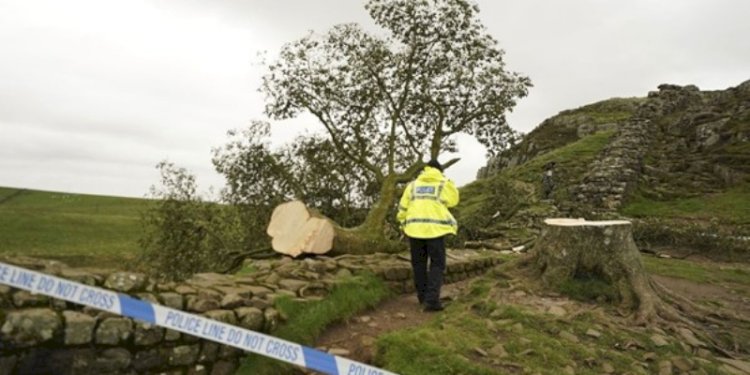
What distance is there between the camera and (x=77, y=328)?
4875mm

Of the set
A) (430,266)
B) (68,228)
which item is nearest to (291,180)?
(430,266)

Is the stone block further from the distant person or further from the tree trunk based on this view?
the distant person

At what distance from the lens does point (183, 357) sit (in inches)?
219

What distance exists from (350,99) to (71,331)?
14.4 meters

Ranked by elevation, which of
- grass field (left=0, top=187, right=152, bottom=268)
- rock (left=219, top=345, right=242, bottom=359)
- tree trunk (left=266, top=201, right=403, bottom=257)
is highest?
tree trunk (left=266, top=201, right=403, bottom=257)

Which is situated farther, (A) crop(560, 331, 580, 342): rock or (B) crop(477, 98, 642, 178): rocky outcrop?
(B) crop(477, 98, 642, 178): rocky outcrop

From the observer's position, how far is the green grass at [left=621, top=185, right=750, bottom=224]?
19.8 meters

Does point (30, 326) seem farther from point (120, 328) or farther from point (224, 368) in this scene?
point (224, 368)

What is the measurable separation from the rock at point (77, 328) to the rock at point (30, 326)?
0.27 ft

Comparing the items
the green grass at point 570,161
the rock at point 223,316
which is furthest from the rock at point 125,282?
the green grass at point 570,161

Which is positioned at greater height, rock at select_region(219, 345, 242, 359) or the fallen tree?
the fallen tree

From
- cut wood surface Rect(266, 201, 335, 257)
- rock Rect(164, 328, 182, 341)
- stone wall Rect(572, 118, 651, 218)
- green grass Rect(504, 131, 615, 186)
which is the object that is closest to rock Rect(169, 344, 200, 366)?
rock Rect(164, 328, 182, 341)

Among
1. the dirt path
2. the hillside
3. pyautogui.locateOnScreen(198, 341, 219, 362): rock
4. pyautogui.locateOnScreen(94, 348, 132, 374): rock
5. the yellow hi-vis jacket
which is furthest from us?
the hillside

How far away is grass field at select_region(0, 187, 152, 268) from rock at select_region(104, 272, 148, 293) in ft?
78.3
